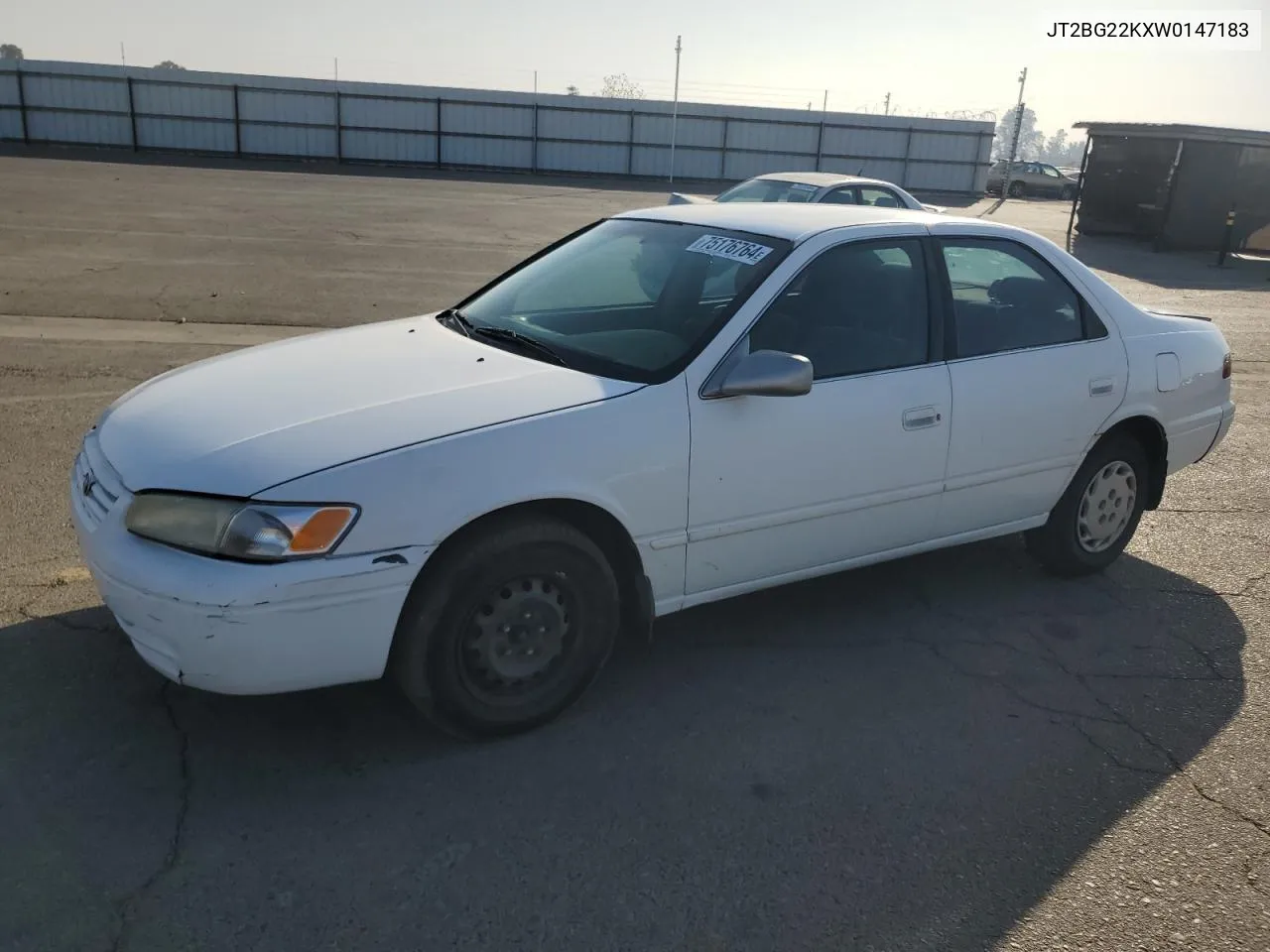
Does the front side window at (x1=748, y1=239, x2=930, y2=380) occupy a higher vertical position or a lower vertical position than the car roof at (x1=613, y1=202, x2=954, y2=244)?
lower

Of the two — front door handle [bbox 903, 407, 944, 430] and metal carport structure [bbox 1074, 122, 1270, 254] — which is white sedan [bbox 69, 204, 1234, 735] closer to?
front door handle [bbox 903, 407, 944, 430]

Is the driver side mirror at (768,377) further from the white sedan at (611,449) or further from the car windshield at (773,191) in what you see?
the car windshield at (773,191)

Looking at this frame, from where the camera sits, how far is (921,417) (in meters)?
4.00

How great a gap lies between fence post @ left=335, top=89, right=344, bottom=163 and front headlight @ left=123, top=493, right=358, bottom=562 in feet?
115

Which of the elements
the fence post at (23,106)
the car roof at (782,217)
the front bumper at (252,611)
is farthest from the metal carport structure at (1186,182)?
the fence post at (23,106)

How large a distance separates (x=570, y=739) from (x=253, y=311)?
8107mm

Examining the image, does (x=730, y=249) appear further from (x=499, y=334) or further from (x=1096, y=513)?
(x=1096, y=513)

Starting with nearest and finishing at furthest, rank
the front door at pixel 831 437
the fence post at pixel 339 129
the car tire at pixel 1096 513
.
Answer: the front door at pixel 831 437 → the car tire at pixel 1096 513 → the fence post at pixel 339 129

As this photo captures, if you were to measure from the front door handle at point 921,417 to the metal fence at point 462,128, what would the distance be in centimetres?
3423

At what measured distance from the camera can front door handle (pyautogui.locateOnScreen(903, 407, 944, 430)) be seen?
13.0 ft

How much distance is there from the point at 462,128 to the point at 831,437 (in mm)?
34765

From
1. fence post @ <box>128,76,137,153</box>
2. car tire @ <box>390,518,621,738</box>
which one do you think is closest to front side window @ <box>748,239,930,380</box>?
car tire @ <box>390,518,621,738</box>

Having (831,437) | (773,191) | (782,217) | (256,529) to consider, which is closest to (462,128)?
(773,191)

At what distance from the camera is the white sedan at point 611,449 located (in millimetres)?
2906
